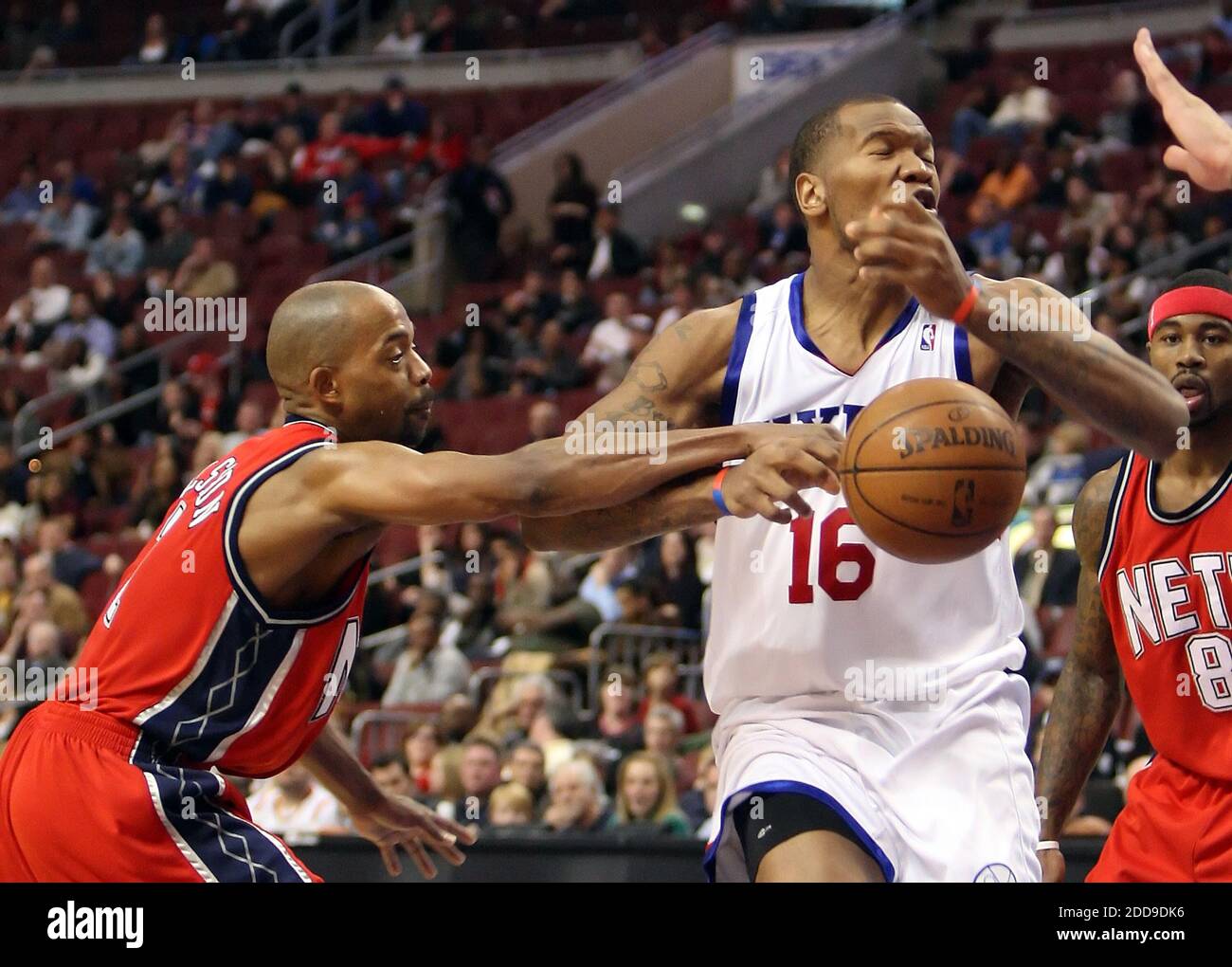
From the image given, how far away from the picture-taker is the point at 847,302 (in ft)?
14.3

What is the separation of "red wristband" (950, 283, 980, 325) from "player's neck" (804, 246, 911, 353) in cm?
59

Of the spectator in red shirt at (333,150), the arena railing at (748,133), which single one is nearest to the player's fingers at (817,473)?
the arena railing at (748,133)

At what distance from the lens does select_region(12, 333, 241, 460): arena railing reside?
14062 mm

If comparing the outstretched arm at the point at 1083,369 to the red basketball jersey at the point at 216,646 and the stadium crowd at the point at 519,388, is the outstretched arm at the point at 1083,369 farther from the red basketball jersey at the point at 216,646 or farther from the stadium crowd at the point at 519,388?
the stadium crowd at the point at 519,388

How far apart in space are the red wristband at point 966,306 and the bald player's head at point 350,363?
4.41 ft

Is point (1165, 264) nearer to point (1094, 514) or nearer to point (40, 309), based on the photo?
point (1094, 514)

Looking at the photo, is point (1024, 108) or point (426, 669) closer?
point (426, 669)

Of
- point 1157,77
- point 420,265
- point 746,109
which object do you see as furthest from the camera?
point 746,109

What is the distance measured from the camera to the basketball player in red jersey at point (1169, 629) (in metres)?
4.62

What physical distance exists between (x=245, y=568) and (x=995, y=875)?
1.78 m

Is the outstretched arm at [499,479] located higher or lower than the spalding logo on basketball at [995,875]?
higher

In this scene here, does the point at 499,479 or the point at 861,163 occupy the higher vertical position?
the point at 861,163
